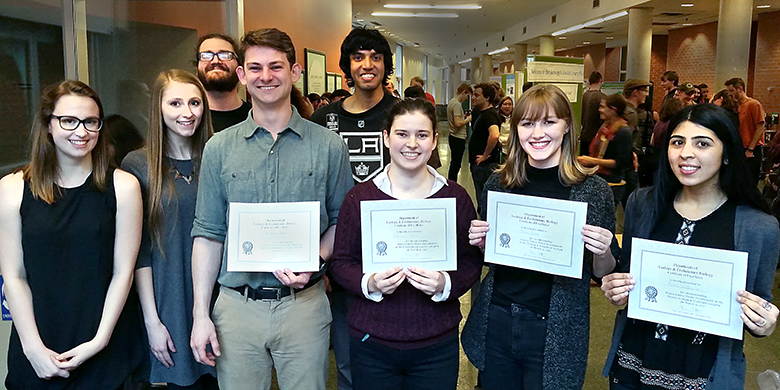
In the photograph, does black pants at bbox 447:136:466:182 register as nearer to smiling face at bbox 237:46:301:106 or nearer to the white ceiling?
the white ceiling

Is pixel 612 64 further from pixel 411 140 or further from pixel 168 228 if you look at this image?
pixel 168 228

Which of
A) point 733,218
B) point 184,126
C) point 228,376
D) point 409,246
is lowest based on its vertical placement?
point 228,376

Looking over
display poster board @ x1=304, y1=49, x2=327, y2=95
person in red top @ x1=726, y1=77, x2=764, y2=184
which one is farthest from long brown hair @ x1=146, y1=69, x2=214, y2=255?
person in red top @ x1=726, y1=77, x2=764, y2=184

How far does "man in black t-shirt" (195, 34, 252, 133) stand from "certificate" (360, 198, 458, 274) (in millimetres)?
1224

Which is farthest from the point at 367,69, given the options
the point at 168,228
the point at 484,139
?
the point at 484,139

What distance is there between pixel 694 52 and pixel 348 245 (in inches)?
766

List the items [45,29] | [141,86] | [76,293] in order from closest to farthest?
1. [76,293]
2. [45,29]
3. [141,86]

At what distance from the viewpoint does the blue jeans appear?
1836mm

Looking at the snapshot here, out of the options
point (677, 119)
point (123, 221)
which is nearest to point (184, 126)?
point (123, 221)

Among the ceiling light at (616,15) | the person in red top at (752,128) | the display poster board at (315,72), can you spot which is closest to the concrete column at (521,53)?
the ceiling light at (616,15)

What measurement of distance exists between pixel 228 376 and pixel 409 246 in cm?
80

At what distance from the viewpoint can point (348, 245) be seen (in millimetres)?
1890

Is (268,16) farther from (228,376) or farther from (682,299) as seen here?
(682,299)

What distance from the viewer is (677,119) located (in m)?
1.73
